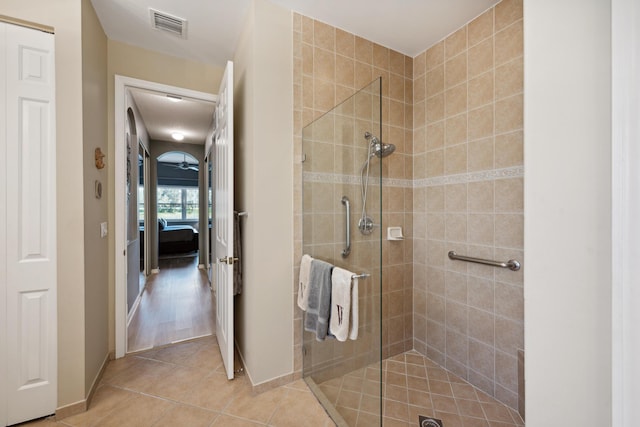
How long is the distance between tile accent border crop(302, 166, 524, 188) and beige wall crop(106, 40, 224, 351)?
5.08 ft

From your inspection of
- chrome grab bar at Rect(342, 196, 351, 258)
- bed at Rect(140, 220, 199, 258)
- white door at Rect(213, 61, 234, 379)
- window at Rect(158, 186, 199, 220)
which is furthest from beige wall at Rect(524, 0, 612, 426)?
window at Rect(158, 186, 199, 220)

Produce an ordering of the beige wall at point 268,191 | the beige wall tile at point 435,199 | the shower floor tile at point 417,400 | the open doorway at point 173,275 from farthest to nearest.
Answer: the open doorway at point 173,275 → the beige wall tile at point 435,199 → the beige wall at point 268,191 → the shower floor tile at point 417,400

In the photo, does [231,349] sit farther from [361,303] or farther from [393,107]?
[393,107]

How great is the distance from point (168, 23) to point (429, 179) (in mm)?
2371

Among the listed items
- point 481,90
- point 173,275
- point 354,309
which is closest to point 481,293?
point 354,309

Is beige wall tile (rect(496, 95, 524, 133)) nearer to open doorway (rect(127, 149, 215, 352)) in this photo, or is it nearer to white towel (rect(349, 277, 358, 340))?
white towel (rect(349, 277, 358, 340))

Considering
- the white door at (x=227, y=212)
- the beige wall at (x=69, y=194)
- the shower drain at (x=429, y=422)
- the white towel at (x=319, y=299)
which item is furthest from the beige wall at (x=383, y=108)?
the beige wall at (x=69, y=194)

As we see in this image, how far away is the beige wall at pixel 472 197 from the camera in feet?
5.42

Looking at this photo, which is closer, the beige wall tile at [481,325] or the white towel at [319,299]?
the white towel at [319,299]

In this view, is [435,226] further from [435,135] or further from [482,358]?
[482,358]

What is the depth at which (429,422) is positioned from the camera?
1533 mm

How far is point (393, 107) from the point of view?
226 centimetres

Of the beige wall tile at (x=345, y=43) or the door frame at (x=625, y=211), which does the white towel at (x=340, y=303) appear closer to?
the door frame at (x=625, y=211)

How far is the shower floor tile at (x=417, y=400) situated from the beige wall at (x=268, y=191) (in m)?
0.48
